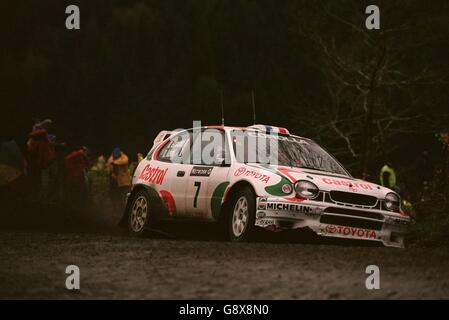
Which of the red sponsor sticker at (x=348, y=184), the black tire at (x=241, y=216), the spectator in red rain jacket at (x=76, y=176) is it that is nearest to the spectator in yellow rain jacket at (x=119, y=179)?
the spectator in red rain jacket at (x=76, y=176)

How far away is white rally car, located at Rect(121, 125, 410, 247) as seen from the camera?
39.5ft

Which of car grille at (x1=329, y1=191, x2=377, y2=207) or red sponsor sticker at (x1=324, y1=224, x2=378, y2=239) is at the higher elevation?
car grille at (x1=329, y1=191, x2=377, y2=207)

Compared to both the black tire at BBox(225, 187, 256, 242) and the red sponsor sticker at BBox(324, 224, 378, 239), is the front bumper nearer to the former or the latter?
the red sponsor sticker at BBox(324, 224, 378, 239)

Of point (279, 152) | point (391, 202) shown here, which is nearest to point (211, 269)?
point (391, 202)

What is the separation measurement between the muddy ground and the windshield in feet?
3.42

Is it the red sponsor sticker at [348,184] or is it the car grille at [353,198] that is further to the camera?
the red sponsor sticker at [348,184]

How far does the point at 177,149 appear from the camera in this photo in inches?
568

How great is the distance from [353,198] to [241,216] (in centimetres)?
142

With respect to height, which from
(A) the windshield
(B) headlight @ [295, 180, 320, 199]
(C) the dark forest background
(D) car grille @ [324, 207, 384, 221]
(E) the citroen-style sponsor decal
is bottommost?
(D) car grille @ [324, 207, 384, 221]

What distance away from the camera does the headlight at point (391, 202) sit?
41.6 ft

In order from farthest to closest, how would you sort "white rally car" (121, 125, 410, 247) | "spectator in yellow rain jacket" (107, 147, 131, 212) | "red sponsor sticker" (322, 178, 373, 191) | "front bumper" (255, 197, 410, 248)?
1. "spectator in yellow rain jacket" (107, 147, 131, 212)
2. "red sponsor sticker" (322, 178, 373, 191)
3. "white rally car" (121, 125, 410, 247)
4. "front bumper" (255, 197, 410, 248)

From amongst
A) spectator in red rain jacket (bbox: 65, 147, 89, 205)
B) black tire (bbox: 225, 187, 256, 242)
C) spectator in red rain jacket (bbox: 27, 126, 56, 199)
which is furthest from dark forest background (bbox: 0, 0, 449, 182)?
black tire (bbox: 225, 187, 256, 242)

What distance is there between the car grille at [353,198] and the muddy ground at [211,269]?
2.97 ft

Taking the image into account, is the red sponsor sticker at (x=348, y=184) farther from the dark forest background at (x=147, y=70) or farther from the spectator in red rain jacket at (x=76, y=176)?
the dark forest background at (x=147, y=70)
